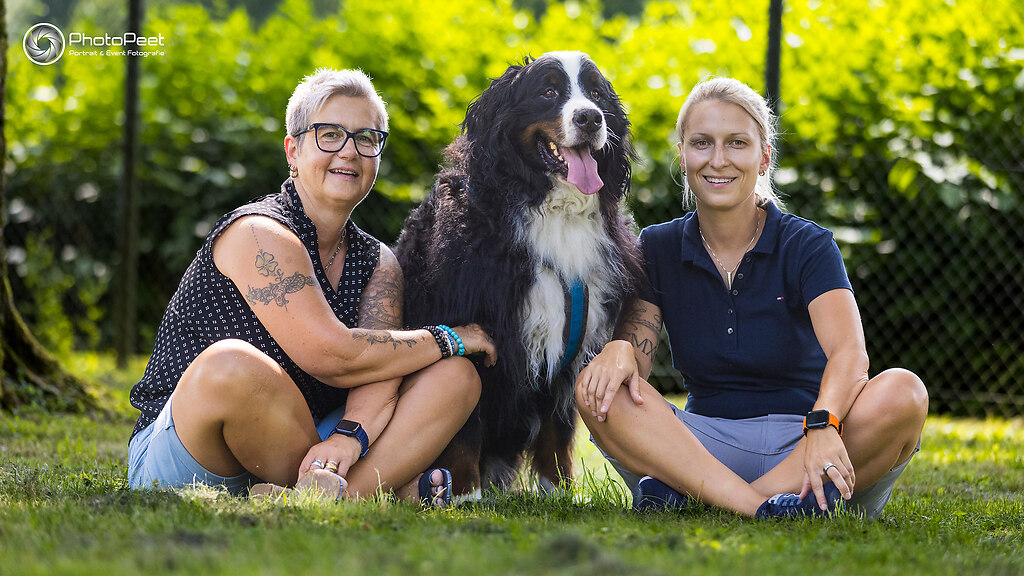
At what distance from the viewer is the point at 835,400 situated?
→ 2320 mm

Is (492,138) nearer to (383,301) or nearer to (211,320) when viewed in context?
(383,301)

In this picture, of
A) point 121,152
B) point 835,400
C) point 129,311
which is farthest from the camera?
point 121,152

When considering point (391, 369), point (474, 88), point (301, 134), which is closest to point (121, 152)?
point (474, 88)

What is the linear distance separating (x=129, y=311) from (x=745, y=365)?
13.9 feet

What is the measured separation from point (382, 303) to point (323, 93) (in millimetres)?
619

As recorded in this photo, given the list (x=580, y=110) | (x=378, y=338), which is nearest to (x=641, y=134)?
(x=580, y=110)

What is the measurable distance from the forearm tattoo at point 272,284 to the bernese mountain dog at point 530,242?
0.44 meters

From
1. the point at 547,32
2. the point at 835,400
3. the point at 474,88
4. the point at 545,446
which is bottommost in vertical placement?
the point at 545,446

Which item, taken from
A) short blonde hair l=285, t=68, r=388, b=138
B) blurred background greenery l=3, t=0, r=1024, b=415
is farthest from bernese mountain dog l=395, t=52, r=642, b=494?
blurred background greenery l=3, t=0, r=1024, b=415

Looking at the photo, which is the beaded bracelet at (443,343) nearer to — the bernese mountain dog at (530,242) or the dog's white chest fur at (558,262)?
the bernese mountain dog at (530,242)

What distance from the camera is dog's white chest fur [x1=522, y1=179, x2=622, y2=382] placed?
2627mm

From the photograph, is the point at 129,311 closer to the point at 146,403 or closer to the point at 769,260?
the point at 146,403

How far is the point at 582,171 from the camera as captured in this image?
8.53ft

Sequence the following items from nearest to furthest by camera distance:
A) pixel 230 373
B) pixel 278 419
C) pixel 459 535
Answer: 1. pixel 459 535
2. pixel 230 373
3. pixel 278 419
